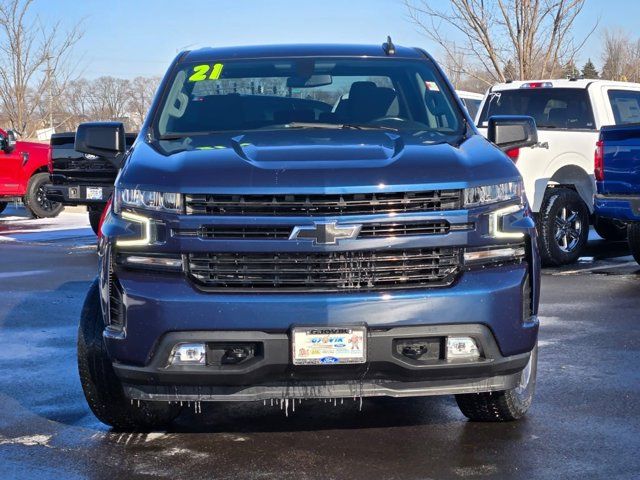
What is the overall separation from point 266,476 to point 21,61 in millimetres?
25334

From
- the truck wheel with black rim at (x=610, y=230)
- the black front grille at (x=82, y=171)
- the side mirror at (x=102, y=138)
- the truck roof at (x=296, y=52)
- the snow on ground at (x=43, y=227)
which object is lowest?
the snow on ground at (x=43, y=227)

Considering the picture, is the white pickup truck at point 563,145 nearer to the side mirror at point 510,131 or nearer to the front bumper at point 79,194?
the side mirror at point 510,131

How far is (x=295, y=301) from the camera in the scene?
4.19 metres

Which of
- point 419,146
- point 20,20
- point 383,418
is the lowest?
point 383,418

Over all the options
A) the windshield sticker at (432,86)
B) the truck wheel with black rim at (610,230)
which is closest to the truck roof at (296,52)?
the windshield sticker at (432,86)

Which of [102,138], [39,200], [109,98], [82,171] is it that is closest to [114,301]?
[102,138]

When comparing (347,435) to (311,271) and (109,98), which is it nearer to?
(311,271)

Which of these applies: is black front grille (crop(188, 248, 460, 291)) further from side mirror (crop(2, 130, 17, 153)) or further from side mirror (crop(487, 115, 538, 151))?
side mirror (crop(2, 130, 17, 153))

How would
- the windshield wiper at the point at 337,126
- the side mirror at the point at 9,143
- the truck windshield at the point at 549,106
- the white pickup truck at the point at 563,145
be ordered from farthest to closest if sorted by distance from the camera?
the side mirror at the point at 9,143 → the truck windshield at the point at 549,106 → the white pickup truck at the point at 563,145 → the windshield wiper at the point at 337,126

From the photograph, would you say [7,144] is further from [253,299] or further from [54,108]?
[253,299]

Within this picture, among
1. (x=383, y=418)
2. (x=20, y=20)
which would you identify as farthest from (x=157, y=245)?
(x=20, y=20)

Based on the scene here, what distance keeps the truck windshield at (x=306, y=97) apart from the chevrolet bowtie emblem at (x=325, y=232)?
1.26m

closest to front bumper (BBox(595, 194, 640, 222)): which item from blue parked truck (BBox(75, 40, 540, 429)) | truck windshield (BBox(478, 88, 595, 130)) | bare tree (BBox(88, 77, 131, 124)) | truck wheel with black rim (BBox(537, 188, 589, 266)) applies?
truck wheel with black rim (BBox(537, 188, 589, 266))

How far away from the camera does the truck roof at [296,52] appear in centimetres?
609
